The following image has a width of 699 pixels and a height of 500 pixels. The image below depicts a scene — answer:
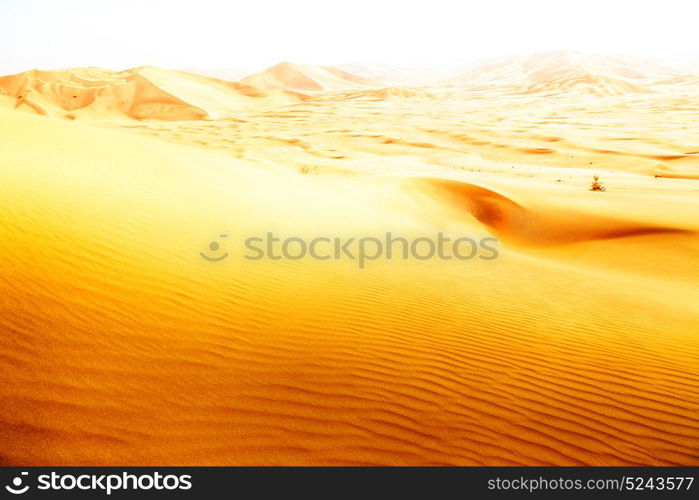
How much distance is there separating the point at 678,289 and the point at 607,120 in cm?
3045

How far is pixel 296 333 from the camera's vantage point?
4.05m

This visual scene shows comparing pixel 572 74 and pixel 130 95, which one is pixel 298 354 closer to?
pixel 130 95

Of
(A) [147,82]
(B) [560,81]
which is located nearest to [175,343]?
(A) [147,82]

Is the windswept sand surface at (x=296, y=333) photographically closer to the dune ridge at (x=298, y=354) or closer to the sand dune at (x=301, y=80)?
the dune ridge at (x=298, y=354)

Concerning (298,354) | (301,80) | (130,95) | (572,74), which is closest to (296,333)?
(298,354)

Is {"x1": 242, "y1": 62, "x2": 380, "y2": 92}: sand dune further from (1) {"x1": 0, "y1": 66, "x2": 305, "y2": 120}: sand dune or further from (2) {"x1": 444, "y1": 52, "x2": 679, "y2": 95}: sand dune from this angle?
(1) {"x1": 0, "y1": 66, "x2": 305, "y2": 120}: sand dune

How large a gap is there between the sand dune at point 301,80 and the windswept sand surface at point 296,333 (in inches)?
3232

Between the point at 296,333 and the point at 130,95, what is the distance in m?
49.7

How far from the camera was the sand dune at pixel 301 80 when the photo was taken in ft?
291

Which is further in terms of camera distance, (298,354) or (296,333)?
(296,333)

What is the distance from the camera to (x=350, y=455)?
283cm

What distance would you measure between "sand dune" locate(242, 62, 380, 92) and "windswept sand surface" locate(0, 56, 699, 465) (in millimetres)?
82089

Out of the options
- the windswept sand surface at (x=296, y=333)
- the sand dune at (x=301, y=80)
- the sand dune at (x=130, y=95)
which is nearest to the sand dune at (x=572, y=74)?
the sand dune at (x=301, y=80)

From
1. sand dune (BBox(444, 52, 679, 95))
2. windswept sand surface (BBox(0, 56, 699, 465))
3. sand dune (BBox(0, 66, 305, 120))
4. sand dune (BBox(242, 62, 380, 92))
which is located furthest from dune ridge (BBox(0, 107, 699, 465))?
sand dune (BBox(242, 62, 380, 92))
